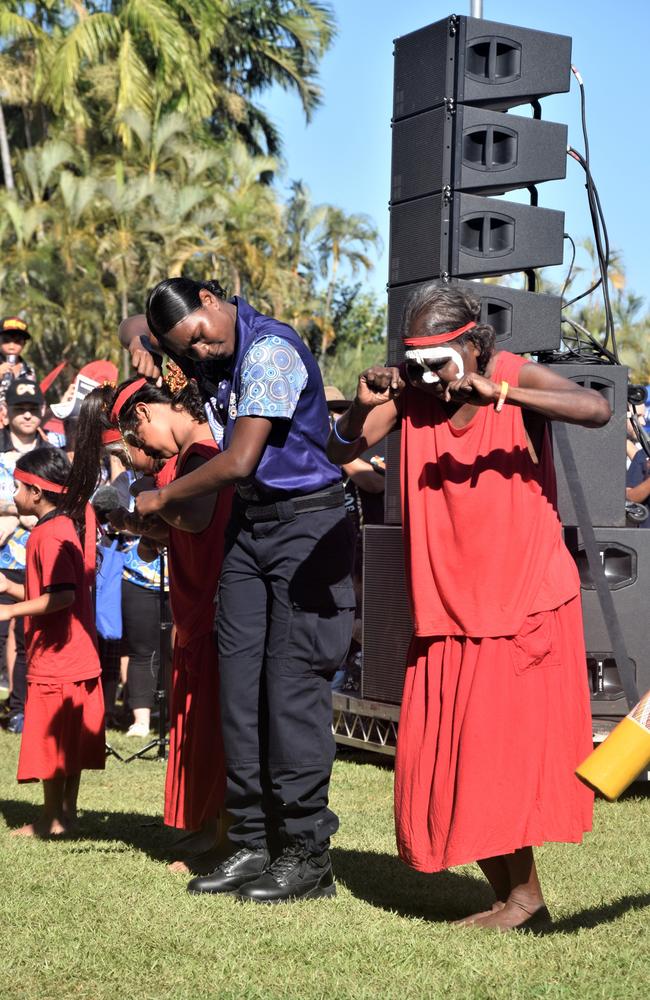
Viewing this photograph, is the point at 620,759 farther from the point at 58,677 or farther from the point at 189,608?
the point at 58,677

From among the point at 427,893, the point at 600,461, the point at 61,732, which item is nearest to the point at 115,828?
the point at 61,732

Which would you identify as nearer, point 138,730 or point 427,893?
point 427,893

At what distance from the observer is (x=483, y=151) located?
6.66m

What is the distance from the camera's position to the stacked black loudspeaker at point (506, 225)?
656 centimetres

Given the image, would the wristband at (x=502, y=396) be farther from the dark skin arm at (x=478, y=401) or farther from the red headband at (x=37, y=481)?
the red headband at (x=37, y=481)

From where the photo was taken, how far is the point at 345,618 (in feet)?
14.9

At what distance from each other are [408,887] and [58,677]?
6.31 feet

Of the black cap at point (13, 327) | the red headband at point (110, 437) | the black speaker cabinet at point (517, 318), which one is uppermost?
the black cap at point (13, 327)

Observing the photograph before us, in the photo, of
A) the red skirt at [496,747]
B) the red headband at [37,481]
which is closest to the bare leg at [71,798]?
the red headband at [37,481]

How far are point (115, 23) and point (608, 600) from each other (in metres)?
24.1

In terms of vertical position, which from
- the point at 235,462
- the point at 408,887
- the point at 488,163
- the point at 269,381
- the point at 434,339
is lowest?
the point at 408,887

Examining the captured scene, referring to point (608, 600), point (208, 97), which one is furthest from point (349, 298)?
A: point (608, 600)

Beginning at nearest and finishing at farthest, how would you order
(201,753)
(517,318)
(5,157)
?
(201,753), (517,318), (5,157)

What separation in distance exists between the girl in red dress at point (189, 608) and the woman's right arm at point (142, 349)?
7.8 inches
